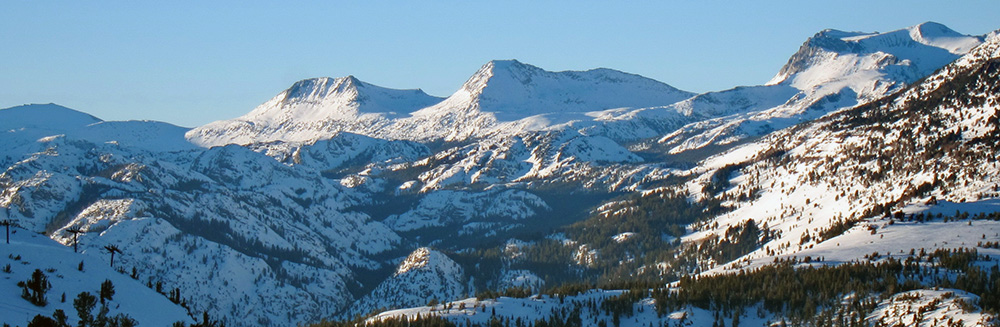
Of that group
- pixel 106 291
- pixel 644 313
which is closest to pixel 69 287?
pixel 106 291

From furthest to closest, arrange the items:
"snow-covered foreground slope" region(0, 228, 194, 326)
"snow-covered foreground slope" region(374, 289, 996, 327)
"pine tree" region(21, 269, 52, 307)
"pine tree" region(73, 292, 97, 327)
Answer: "snow-covered foreground slope" region(374, 289, 996, 327)
"pine tree" region(21, 269, 52, 307)
"snow-covered foreground slope" region(0, 228, 194, 326)
"pine tree" region(73, 292, 97, 327)

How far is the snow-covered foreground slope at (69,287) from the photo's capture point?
251 feet

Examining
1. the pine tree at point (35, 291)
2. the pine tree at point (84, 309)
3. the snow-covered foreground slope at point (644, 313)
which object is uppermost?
the pine tree at point (35, 291)

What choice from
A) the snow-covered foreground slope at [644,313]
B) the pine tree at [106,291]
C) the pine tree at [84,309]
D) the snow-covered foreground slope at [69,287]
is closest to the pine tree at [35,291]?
the snow-covered foreground slope at [69,287]

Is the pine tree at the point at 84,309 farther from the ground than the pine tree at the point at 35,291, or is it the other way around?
the pine tree at the point at 35,291

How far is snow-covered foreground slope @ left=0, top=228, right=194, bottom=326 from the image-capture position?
251 ft

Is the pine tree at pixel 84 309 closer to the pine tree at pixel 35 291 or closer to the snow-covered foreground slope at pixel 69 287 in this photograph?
the snow-covered foreground slope at pixel 69 287

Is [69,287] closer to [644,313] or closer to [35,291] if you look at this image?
[35,291]

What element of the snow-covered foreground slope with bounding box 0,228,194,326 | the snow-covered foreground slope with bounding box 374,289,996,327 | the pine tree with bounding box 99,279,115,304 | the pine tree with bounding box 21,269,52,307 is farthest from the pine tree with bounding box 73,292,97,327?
the snow-covered foreground slope with bounding box 374,289,996,327

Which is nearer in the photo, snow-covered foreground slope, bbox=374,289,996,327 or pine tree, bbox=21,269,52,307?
pine tree, bbox=21,269,52,307

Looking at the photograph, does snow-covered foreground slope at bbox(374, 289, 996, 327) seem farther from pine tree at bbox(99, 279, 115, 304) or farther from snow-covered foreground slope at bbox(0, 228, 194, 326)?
pine tree at bbox(99, 279, 115, 304)

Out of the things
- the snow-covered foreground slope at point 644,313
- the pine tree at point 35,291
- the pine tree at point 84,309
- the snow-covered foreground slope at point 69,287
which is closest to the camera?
the pine tree at point 84,309

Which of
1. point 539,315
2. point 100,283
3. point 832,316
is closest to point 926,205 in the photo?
point 832,316

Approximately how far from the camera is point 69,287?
281 feet
